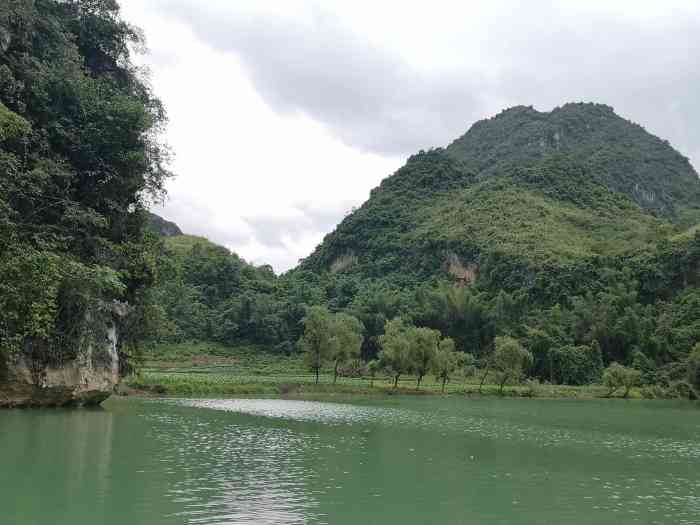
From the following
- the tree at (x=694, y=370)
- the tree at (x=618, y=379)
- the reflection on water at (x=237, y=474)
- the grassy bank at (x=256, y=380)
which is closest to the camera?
the reflection on water at (x=237, y=474)

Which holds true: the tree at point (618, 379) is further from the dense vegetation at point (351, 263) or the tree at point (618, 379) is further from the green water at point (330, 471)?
the green water at point (330, 471)

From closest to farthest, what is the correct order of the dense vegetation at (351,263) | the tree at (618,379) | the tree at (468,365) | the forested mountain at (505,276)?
the dense vegetation at (351,263)
the tree at (618,379)
the tree at (468,365)
the forested mountain at (505,276)

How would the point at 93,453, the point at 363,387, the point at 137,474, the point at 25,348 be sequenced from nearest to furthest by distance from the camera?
the point at 137,474
the point at 93,453
the point at 25,348
the point at 363,387

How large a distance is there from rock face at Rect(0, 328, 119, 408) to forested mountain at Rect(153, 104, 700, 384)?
58.9 m

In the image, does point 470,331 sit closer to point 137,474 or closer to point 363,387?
point 363,387

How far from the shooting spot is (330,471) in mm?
18516

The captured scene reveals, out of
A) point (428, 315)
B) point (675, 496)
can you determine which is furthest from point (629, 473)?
point (428, 315)

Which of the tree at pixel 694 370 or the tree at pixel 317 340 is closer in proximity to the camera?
the tree at pixel 317 340

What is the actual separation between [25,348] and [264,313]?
7537cm

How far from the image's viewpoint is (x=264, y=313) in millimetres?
106625

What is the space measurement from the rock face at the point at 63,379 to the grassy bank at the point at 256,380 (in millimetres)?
9952

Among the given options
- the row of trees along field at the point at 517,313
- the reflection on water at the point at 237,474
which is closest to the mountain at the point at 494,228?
the row of trees along field at the point at 517,313

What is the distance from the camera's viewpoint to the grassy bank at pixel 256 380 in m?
54.9

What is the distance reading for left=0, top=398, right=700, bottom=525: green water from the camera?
44.8 ft
